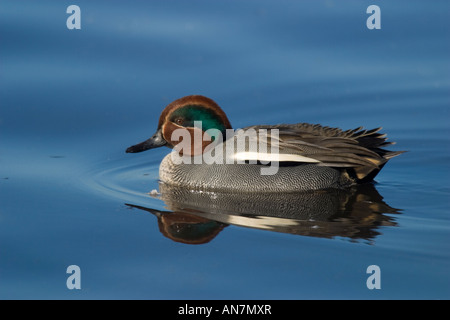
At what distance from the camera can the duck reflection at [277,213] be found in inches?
261

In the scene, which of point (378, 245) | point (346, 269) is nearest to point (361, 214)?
point (378, 245)

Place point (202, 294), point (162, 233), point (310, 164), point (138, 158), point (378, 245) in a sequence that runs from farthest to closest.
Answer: point (138, 158), point (310, 164), point (162, 233), point (378, 245), point (202, 294)

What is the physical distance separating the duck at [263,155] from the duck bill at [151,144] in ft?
0.41

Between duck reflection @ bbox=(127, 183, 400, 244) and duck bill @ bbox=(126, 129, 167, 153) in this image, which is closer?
duck reflection @ bbox=(127, 183, 400, 244)

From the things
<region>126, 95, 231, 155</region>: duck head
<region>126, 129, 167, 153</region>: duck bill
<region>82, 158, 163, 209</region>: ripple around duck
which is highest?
<region>126, 95, 231, 155</region>: duck head

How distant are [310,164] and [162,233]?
2.00 m

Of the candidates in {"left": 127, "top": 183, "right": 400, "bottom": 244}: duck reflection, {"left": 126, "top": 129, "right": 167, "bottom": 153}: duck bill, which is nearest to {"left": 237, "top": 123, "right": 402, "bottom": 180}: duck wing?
{"left": 127, "top": 183, "right": 400, "bottom": 244}: duck reflection

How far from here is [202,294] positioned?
547 centimetres

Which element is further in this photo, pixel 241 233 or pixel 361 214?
pixel 361 214

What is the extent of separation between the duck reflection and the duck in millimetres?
112

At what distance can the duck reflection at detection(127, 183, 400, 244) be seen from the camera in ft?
21.7

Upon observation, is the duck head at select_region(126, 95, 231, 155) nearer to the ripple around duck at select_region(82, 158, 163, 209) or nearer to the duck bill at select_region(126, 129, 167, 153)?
the duck bill at select_region(126, 129, 167, 153)

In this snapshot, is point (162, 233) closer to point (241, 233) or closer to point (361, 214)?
point (241, 233)

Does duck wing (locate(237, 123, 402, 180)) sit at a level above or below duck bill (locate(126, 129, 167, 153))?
below
